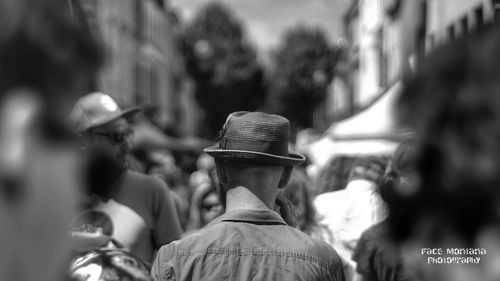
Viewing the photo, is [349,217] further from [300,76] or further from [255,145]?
[300,76]

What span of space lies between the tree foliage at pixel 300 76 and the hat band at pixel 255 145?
3123 inches

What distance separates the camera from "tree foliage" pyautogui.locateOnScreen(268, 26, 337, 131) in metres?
84.0

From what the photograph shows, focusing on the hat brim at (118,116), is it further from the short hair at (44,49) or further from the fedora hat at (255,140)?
the short hair at (44,49)

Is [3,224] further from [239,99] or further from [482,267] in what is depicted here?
[239,99]

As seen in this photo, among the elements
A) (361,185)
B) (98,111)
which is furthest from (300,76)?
(98,111)

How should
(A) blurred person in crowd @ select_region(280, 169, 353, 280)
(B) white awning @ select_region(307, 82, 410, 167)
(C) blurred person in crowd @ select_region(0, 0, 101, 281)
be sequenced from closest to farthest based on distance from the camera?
(C) blurred person in crowd @ select_region(0, 0, 101, 281) → (A) blurred person in crowd @ select_region(280, 169, 353, 280) → (B) white awning @ select_region(307, 82, 410, 167)

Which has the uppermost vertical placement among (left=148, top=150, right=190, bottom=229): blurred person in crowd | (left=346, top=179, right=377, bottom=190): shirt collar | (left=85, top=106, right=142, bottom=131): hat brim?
(left=85, top=106, right=142, bottom=131): hat brim

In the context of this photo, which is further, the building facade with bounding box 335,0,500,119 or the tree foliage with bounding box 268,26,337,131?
the tree foliage with bounding box 268,26,337,131

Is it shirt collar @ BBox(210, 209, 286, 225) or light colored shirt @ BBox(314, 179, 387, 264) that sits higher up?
shirt collar @ BBox(210, 209, 286, 225)

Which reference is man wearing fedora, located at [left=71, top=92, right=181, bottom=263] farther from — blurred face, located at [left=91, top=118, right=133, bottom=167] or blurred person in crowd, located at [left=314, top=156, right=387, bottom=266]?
blurred person in crowd, located at [left=314, top=156, right=387, bottom=266]

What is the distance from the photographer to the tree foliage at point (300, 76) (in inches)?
3307

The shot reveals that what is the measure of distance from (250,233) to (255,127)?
18.2 inches

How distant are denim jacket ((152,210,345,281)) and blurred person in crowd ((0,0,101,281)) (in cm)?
179

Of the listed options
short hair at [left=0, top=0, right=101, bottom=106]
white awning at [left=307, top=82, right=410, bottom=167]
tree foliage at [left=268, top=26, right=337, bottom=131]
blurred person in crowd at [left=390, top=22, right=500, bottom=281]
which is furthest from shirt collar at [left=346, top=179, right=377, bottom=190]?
tree foliage at [left=268, top=26, right=337, bottom=131]
